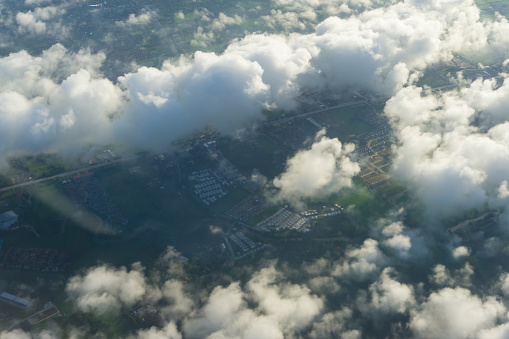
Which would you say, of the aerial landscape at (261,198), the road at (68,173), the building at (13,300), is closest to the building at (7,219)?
the aerial landscape at (261,198)

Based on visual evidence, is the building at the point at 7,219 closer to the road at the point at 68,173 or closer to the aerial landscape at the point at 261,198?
the aerial landscape at the point at 261,198

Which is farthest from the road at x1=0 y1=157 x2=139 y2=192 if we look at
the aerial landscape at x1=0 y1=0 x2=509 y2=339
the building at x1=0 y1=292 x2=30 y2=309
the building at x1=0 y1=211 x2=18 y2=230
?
the building at x1=0 y1=292 x2=30 y2=309

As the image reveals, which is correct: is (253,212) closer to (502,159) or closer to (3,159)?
(502,159)

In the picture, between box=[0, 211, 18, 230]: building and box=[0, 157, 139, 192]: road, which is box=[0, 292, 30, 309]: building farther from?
box=[0, 157, 139, 192]: road

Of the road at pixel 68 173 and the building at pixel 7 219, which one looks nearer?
the building at pixel 7 219

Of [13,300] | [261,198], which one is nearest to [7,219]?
[13,300]
